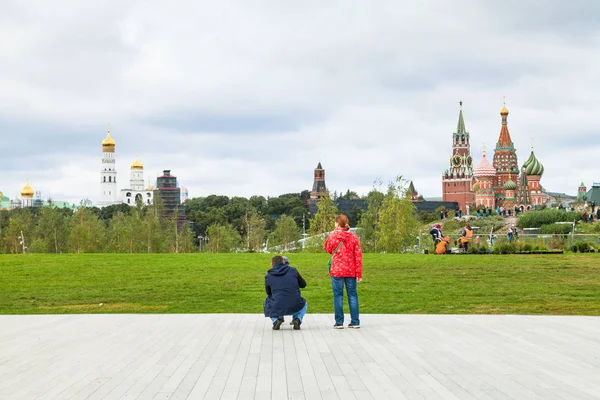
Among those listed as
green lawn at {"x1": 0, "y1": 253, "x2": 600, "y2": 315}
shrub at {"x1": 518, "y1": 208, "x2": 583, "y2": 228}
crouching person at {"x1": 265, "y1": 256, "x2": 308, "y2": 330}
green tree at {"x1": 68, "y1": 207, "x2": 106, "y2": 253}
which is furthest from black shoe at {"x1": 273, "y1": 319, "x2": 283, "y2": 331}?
shrub at {"x1": 518, "y1": 208, "x2": 583, "y2": 228}

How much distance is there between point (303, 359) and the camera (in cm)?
900

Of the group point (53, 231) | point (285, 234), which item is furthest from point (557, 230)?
point (53, 231)

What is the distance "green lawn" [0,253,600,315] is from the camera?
1593cm

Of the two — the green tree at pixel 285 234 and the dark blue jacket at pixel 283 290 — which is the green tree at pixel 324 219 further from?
the dark blue jacket at pixel 283 290

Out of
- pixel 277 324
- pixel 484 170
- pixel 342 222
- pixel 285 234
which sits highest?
pixel 484 170

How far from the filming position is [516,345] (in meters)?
10.1

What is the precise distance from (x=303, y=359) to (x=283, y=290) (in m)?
2.85

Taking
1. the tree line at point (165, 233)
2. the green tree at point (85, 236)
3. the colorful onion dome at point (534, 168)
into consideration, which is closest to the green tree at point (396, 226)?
the tree line at point (165, 233)

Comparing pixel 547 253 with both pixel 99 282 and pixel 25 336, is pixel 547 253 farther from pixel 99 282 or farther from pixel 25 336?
pixel 25 336

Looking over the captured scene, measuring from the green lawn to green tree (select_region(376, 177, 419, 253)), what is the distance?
61.8ft

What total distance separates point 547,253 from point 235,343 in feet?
75.7

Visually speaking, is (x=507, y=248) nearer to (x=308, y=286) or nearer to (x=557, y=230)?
(x=308, y=286)

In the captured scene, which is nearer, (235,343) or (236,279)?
(235,343)

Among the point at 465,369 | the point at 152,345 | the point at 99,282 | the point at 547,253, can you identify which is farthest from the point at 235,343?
the point at 547,253
